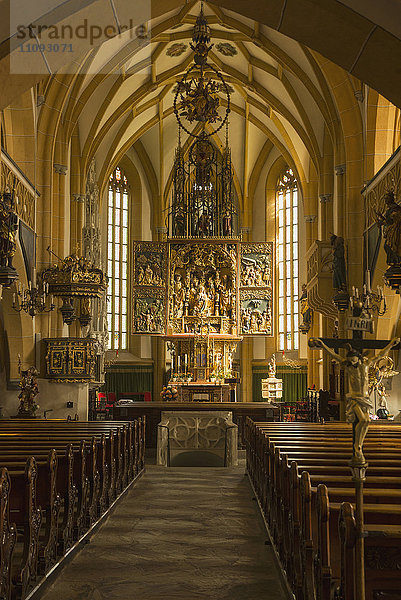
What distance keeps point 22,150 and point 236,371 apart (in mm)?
13699

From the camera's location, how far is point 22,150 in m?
17.9

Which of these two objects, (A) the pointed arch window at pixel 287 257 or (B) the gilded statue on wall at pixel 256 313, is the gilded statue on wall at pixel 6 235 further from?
(A) the pointed arch window at pixel 287 257

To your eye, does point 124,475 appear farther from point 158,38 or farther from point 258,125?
point 258,125

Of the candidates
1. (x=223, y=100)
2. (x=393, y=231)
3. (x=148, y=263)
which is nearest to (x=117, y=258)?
(x=148, y=263)

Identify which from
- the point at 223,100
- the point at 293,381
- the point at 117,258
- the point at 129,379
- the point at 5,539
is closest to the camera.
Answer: the point at 5,539

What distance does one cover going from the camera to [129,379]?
2886cm

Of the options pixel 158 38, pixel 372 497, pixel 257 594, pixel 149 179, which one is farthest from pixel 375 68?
pixel 149 179

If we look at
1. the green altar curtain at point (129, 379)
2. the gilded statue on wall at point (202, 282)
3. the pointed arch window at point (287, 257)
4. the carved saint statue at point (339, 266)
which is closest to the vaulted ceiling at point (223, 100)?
the pointed arch window at point (287, 257)

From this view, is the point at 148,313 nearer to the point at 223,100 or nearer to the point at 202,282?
the point at 202,282

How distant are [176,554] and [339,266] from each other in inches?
415

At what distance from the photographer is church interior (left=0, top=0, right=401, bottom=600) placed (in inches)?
213

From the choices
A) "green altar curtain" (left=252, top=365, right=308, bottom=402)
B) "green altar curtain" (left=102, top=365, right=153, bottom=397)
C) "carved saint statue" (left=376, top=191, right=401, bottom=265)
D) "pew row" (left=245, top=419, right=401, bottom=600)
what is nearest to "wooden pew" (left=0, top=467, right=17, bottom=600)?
"pew row" (left=245, top=419, right=401, bottom=600)

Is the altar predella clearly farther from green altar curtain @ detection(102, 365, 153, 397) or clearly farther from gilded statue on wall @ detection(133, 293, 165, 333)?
green altar curtain @ detection(102, 365, 153, 397)

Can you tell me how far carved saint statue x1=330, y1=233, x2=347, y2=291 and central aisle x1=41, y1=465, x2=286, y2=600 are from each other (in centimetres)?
697
